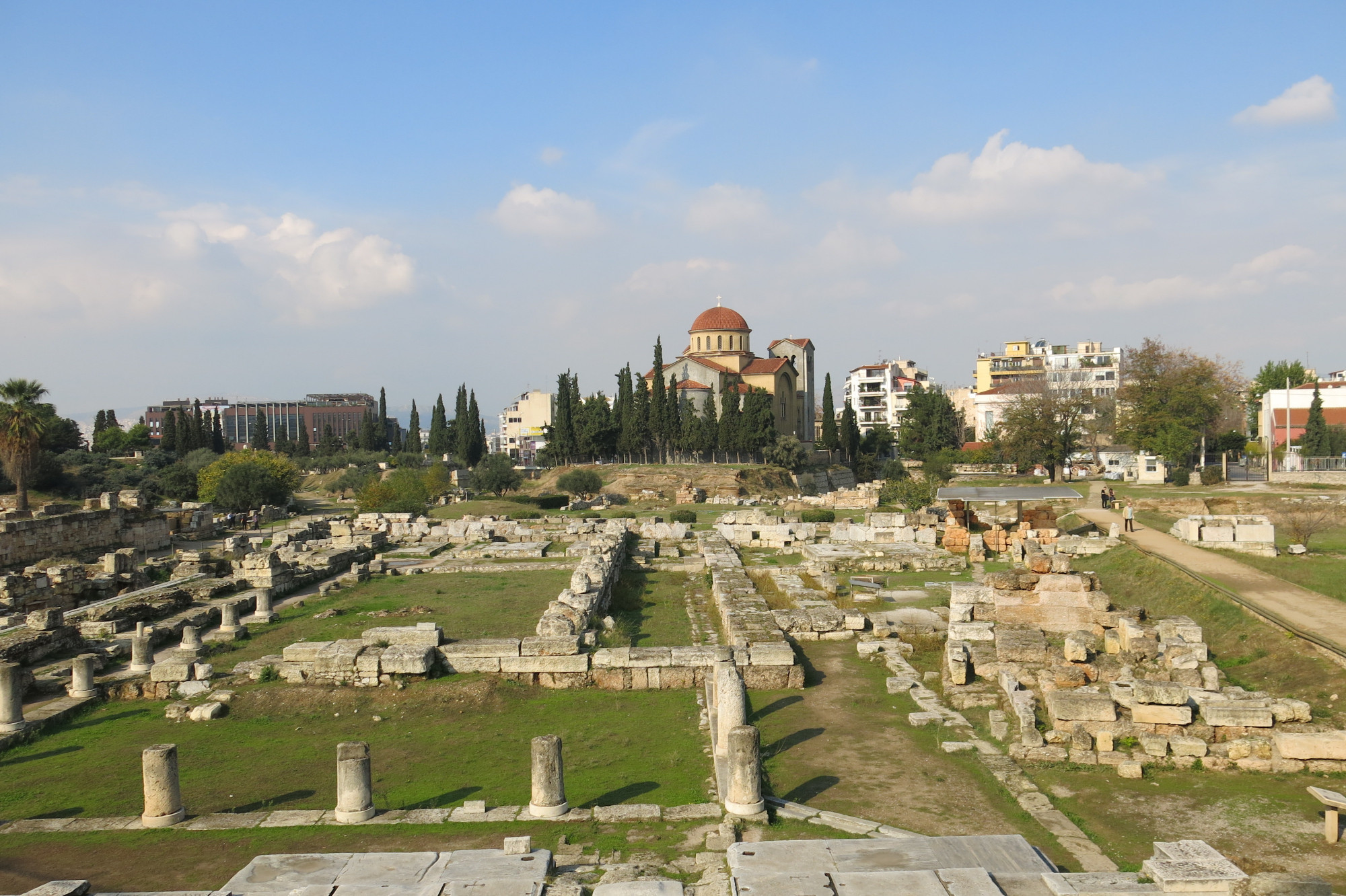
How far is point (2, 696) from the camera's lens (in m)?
9.30

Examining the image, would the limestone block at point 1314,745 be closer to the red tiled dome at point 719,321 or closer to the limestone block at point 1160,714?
the limestone block at point 1160,714

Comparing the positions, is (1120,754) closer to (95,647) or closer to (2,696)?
(2,696)

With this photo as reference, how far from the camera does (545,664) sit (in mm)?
11305

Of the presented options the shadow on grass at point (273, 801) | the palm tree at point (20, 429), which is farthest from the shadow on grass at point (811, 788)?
the palm tree at point (20, 429)

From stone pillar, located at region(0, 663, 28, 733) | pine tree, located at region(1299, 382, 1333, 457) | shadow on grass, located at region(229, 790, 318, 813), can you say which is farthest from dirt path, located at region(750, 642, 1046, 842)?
pine tree, located at region(1299, 382, 1333, 457)

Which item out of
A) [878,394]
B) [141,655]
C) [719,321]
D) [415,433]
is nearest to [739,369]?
[719,321]

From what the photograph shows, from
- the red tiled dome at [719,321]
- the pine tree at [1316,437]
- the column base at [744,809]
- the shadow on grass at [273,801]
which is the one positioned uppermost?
the red tiled dome at [719,321]

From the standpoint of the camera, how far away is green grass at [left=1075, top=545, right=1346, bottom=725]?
991 cm

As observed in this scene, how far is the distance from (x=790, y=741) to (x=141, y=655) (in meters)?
9.39

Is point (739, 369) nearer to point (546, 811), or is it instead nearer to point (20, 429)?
point (20, 429)

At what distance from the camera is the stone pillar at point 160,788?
7004mm

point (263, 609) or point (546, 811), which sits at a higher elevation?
point (263, 609)

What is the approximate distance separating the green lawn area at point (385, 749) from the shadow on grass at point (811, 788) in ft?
2.74

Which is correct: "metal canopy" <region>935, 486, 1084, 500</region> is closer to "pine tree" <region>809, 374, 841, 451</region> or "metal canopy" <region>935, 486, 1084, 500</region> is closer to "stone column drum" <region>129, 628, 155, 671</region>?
"stone column drum" <region>129, 628, 155, 671</region>
